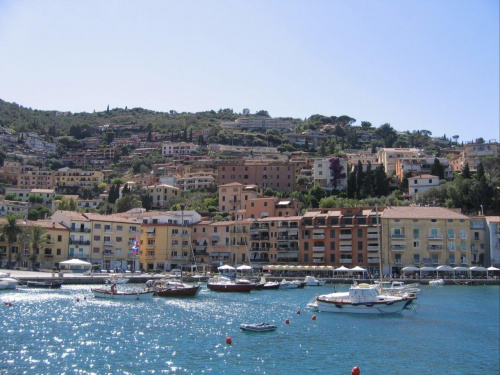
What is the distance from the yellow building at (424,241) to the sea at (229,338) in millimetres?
28242

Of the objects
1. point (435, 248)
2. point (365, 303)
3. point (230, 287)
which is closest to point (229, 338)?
point (365, 303)

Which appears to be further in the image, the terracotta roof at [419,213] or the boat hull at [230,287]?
the terracotta roof at [419,213]

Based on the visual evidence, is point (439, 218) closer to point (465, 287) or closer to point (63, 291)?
point (465, 287)

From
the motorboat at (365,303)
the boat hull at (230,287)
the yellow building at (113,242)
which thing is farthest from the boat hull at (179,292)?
the yellow building at (113,242)

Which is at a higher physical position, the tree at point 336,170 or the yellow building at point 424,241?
the tree at point 336,170

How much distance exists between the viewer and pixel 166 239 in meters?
96.0

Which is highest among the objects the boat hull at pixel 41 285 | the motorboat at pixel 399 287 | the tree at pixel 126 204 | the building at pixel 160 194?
the building at pixel 160 194

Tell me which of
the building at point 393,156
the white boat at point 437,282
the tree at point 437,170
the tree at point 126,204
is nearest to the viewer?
the white boat at point 437,282

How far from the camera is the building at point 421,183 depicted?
117319mm

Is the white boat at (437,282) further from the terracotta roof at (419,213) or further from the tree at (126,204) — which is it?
the tree at (126,204)

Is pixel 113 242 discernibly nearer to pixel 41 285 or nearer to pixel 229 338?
pixel 41 285

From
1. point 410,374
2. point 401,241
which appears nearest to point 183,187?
point 401,241

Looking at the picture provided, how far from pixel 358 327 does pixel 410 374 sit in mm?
14042

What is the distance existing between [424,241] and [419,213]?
431 centimetres
